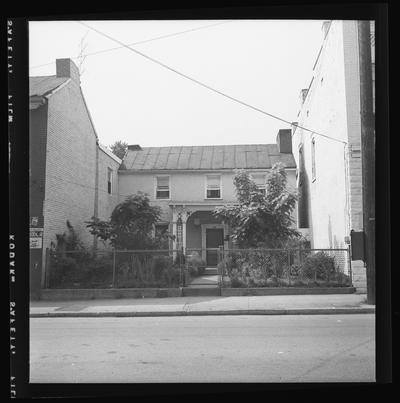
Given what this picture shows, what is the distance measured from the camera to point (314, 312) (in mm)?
9805

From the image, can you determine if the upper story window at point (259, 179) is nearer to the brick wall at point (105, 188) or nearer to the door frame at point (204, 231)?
the door frame at point (204, 231)

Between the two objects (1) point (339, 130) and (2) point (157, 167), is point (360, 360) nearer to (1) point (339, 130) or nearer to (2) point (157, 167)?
(1) point (339, 130)

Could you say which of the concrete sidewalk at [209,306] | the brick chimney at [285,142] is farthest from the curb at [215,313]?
the brick chimney at [285,142]

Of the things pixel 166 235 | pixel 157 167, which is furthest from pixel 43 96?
pixel 166 235

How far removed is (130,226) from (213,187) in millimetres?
4532

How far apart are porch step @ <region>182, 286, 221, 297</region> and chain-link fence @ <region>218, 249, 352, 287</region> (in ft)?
1.09

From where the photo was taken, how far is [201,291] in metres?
12.4

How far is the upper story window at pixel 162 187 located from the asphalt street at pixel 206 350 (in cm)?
749

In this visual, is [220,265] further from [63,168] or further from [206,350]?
[206,350]

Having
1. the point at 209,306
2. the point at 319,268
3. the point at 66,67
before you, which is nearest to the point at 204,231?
the point at 319,268

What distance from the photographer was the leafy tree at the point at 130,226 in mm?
Result: 12805
